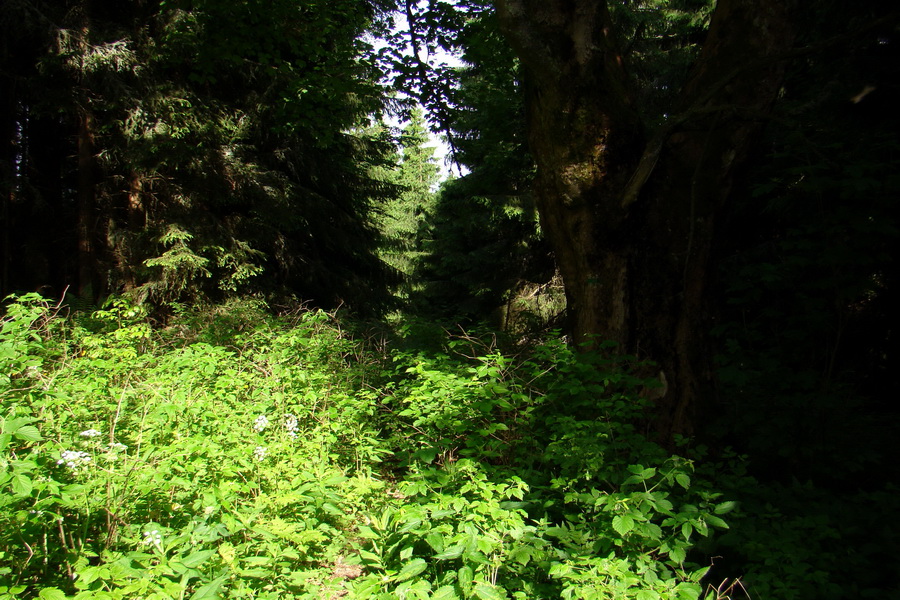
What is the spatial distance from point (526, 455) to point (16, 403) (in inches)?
114

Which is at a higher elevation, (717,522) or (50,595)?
(717,522)

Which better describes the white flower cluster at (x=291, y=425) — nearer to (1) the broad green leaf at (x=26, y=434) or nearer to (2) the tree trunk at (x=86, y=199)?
(1) the broad green leaf at (x=26, y=434)

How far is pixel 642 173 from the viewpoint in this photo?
12.7 ft

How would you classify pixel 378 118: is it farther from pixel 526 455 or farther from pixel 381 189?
pixel 526 455

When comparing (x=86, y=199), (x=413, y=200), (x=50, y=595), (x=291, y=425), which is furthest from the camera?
(x=413, y=200)

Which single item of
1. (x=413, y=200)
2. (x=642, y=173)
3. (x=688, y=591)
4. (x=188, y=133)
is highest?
(x=413, y=200)

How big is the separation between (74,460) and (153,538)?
529 millimetres

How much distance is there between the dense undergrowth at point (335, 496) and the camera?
2131mm

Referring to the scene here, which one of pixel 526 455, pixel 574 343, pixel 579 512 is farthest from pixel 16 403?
pixel 574 343

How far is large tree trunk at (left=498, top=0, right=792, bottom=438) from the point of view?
12.7 ft

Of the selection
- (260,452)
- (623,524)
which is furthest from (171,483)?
(623,524)

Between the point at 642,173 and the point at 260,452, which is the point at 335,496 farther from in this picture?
the point at 642,173

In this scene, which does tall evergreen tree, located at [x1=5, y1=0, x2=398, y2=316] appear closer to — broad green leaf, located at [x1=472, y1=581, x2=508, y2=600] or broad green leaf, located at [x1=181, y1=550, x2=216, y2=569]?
broad green leaf, located at [x1=181, y1=550, x2=216, y2=569]

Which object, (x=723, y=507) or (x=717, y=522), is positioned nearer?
(x=717, y=522)
